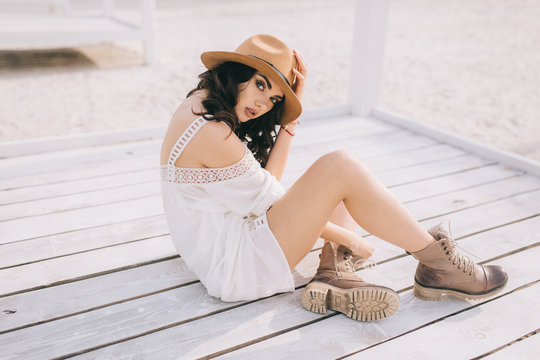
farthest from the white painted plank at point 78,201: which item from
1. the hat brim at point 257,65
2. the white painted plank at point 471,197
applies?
the white painted plank at point 471,197

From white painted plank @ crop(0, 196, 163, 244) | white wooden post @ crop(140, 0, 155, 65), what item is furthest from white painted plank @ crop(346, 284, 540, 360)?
white wooden post @ crop(140, 0, 155, 65)

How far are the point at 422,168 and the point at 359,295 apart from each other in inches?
60.3

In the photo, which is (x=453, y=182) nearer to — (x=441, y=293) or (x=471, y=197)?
(x=471, y=197)

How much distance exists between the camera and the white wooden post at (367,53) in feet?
11.7

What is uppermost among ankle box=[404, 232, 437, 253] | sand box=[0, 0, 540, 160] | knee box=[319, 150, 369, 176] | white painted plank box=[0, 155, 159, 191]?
knee box=[319, 150, 369, 176]

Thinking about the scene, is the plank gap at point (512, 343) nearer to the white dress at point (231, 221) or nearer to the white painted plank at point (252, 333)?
the white painted plank at point (252, 333)

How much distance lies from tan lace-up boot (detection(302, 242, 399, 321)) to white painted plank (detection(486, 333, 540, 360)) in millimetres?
333

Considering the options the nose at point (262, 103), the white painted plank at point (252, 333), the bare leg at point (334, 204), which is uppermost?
the nose at point (262, 103)

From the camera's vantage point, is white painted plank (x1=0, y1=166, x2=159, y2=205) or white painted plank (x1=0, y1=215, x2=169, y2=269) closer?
white painted plank (x1=0, y1=215, x2=169, y2=269)

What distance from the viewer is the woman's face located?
1552 mm

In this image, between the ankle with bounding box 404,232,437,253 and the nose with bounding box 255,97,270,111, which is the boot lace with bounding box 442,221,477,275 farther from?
the nose with bounding box 255,97,270,111

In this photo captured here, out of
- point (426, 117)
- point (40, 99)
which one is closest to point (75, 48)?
point (40, 99)

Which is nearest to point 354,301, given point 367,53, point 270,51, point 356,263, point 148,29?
point 356,263

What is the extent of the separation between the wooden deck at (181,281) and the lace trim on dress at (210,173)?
1.44 feet
